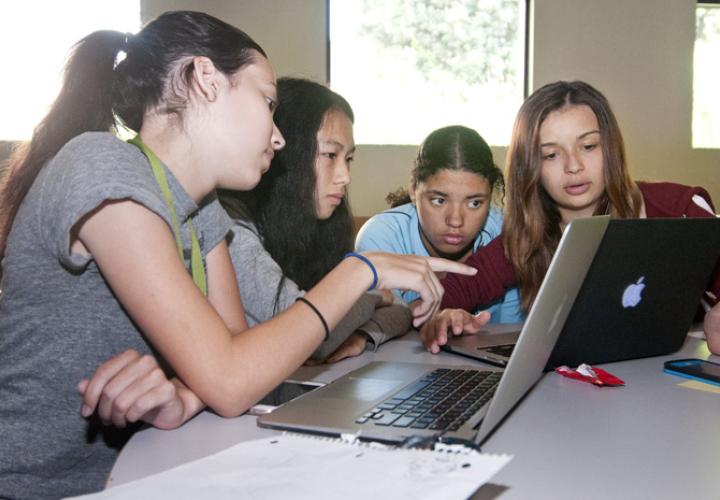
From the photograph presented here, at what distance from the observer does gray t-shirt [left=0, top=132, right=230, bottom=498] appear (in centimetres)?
84

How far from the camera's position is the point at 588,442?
70 centimetres

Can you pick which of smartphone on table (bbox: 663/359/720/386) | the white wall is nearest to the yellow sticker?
smartphone on table (bbox: 663/359/720/386)

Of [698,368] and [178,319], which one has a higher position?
[178,319]

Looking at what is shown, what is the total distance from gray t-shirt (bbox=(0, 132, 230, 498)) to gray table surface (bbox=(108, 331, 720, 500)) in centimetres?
19

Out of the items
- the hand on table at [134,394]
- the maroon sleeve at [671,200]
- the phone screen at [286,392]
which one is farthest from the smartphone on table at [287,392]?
the maroon sleeve at [671,200]

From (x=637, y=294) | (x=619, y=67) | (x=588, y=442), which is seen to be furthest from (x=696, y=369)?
(x=619, y=67)

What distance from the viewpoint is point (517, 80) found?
411 centimetres

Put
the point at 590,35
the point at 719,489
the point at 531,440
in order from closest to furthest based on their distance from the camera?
the point at 719,489 → the point at 531,440 → the point at 590,35

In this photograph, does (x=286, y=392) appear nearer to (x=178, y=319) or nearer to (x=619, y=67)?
(x=178, y=319)

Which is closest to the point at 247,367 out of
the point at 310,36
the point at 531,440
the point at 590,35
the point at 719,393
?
the point at 531,440

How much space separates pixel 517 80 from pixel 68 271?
364 cm

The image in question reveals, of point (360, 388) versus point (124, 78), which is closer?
point (360, 388)

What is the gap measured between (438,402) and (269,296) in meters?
0.53

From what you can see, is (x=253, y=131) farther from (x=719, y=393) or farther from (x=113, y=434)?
(x=719, y=393)
